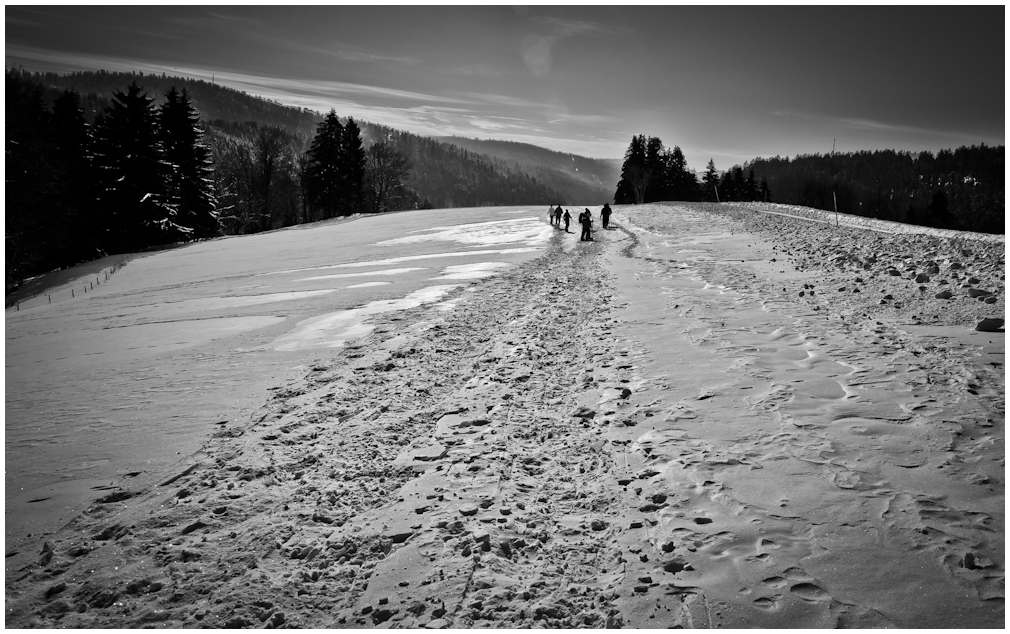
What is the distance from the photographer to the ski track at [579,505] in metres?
2.70

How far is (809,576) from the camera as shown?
9.05 ft

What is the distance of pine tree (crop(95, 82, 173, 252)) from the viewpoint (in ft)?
101

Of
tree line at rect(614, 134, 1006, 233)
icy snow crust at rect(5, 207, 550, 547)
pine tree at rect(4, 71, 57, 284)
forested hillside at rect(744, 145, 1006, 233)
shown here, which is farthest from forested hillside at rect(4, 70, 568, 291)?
forested hillside at rect(744, 145, 1006, 233)

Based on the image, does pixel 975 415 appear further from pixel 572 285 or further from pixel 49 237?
pixel 49 237

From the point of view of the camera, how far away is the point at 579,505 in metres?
3.50

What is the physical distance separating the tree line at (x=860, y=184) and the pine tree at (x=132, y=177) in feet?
128

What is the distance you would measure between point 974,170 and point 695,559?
170 meters

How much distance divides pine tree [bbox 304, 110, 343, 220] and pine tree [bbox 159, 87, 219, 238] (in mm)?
10374

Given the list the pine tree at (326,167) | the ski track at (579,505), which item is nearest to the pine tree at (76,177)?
the pine tree at (326,167)

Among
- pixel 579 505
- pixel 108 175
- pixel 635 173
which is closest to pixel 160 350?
pixel 579 505

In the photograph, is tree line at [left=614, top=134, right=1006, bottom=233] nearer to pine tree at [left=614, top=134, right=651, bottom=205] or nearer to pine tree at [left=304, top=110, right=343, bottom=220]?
pine tree at [left=614, top=134, right=651, bottom=205]

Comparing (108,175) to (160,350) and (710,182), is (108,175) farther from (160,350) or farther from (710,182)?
(710,182)

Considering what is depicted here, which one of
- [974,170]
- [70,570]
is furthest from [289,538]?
[974,170]

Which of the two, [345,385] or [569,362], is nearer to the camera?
[345,385]
